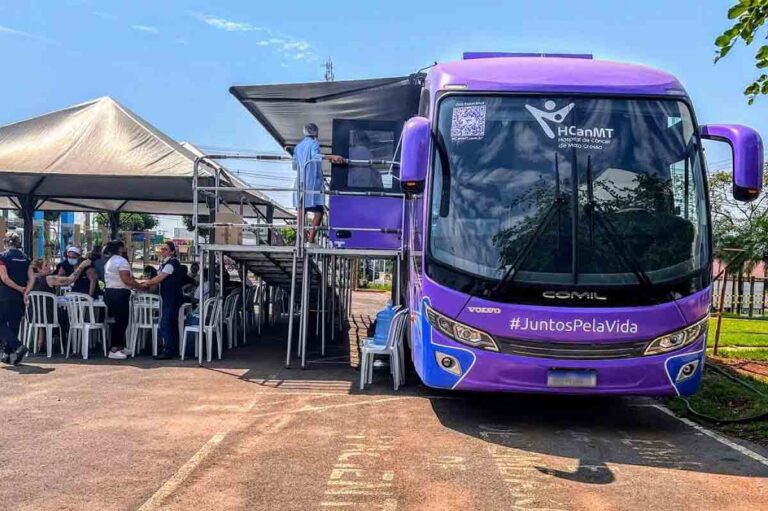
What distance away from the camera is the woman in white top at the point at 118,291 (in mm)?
10477

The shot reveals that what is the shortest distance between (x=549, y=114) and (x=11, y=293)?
801cm

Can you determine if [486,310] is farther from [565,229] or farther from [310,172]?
[310,172]

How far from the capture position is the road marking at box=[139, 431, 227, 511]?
181 inches

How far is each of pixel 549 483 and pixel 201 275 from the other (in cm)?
618

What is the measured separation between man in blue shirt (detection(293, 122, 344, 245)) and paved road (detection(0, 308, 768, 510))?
251 centimetres

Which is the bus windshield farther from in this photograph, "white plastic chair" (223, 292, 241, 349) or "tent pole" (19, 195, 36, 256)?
"tent pole" (19, 195, 36, 256)

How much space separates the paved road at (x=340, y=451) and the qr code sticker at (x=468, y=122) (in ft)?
9.31

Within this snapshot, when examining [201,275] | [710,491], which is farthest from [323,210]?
[710,491]

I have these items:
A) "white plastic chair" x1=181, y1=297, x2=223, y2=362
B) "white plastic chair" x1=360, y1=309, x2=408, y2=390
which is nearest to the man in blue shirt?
"white plastic chair" x1=181, y1=297, x2=223, y2=362

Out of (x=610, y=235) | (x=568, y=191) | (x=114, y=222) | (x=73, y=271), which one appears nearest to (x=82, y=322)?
(x=73, y=271)

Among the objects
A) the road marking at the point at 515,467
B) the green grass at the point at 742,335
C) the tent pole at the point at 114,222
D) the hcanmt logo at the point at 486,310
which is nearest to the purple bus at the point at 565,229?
the hcanmt logo at the point at 486,310

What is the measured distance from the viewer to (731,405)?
8.20 m

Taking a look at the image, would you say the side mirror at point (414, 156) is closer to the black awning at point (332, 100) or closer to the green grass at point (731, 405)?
the black awning at point (332, 100)

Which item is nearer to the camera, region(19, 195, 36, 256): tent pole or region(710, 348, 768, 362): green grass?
region(710, 348, 768, 362): green grass
